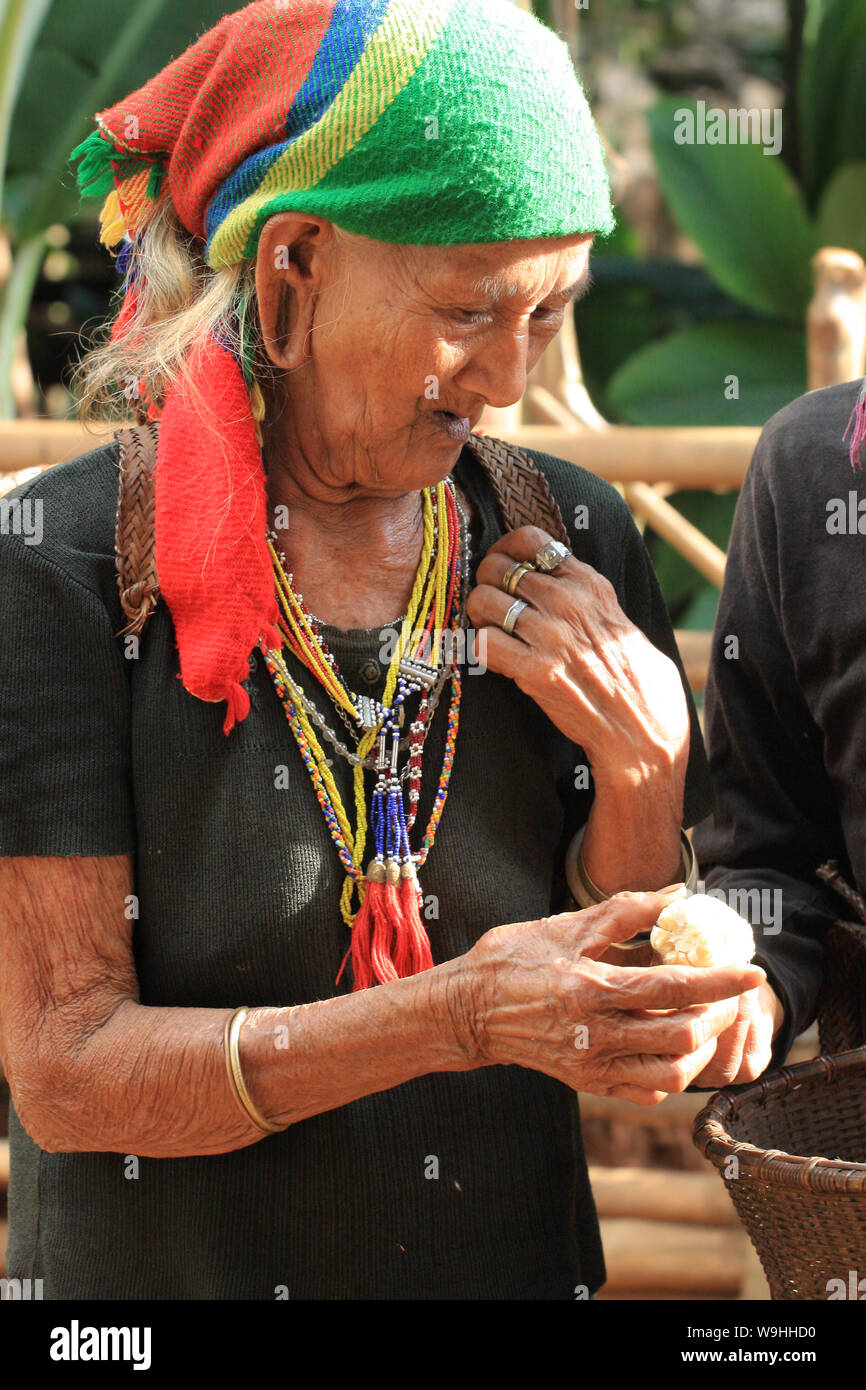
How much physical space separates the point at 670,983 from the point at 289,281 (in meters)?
0.79

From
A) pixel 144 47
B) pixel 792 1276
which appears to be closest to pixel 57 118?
pixel 144 47

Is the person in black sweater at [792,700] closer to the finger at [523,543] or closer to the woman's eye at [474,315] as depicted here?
the finger at [523,543]

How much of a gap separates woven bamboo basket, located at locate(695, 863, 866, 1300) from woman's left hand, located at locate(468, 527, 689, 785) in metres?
0.34

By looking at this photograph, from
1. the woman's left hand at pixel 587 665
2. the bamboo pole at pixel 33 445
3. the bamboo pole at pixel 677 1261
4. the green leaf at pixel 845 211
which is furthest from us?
the green leaf at pixel 845 211

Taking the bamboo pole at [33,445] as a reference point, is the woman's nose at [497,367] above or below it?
below

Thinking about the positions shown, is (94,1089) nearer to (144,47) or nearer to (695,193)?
(144,47)

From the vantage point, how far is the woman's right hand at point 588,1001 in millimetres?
1308

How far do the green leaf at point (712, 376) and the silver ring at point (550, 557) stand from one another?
167 inches

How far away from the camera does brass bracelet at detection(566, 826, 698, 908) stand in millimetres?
1612

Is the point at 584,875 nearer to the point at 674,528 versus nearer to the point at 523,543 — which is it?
the point at 523,543

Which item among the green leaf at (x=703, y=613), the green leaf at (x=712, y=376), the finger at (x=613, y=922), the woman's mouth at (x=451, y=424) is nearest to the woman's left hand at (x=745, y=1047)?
the finger at (x=613, y=922)

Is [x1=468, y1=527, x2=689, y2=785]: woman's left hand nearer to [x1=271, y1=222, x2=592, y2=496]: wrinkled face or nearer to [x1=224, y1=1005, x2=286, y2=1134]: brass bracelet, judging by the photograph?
[x1=271, y1=222, x2=592, y2=496]: wrinkled face

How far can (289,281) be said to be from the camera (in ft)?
4.66
